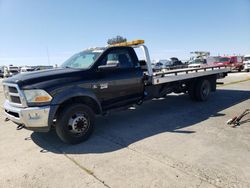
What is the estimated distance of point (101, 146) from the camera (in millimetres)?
4465

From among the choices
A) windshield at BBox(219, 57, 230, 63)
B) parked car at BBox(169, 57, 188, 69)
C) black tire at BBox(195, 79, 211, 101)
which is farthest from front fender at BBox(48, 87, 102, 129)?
windshield at BBox(219, 57, 230, 63)

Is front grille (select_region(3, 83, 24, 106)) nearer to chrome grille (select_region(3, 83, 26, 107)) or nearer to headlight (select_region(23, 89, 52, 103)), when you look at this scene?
chrome grille (select_region(3, 83, 26, 107))

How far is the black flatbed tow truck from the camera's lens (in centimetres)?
428

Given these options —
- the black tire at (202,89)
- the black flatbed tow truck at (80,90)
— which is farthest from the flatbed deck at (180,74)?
the black tire at (202,89)

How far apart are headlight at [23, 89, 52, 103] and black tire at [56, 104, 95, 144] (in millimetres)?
481

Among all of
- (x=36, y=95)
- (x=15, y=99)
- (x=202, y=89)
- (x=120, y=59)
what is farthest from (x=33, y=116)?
(x=202, y=89)

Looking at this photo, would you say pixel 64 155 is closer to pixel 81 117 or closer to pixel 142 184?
pixel 81 117

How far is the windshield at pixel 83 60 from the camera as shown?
5297 mm

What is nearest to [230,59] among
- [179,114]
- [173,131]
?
[179,114]

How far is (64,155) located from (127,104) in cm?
226

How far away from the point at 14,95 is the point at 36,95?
0.62m

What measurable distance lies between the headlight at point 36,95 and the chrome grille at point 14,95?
11 centimetres

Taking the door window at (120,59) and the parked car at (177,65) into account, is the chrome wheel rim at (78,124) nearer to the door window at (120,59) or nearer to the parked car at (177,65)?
the door window at (120,59)

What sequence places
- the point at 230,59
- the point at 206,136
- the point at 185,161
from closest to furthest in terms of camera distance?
1. the point at 185,161
2. the point at 206,136
3. the point at 230,59
